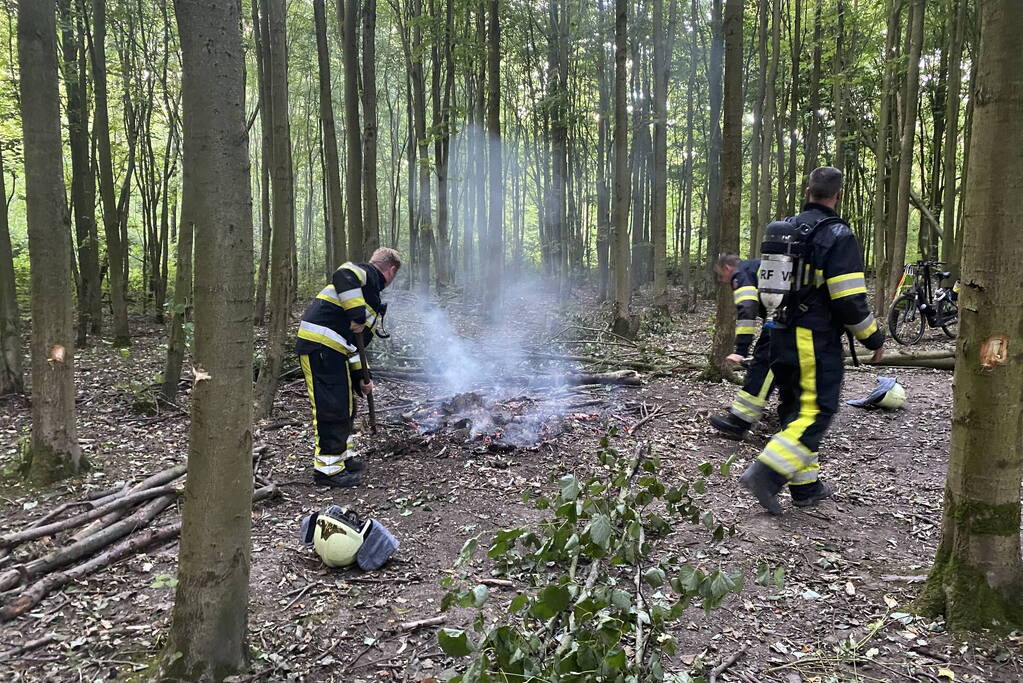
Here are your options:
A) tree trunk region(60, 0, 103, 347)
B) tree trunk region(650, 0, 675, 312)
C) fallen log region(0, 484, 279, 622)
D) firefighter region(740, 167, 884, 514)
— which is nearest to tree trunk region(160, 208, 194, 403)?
fallen log region(0, 484, 279, 622)

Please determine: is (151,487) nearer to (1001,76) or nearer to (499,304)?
(1001,76)

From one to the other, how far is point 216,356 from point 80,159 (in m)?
10.5

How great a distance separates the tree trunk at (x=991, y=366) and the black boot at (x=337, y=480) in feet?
13.2

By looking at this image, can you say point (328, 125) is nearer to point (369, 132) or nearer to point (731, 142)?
point (369, 132)

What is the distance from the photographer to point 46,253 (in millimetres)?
4801

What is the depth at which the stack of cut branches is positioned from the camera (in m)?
3.35

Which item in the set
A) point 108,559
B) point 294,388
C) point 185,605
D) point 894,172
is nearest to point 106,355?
point 294,388

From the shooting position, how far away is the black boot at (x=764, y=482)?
380cm

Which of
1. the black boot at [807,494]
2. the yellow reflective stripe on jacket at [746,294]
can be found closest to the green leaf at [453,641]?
the black boot at [807,494]

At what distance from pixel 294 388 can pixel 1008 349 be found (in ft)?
24.5

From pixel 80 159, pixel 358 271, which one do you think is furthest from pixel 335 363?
pixel 80 159

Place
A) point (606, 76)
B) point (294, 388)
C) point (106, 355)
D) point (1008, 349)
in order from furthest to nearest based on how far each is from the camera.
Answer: point (606, 76), point (106, 355), point (294, 388), point (1008, 349)

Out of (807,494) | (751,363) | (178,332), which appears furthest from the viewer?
(178,332)

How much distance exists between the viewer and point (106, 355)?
10453 millimetres
